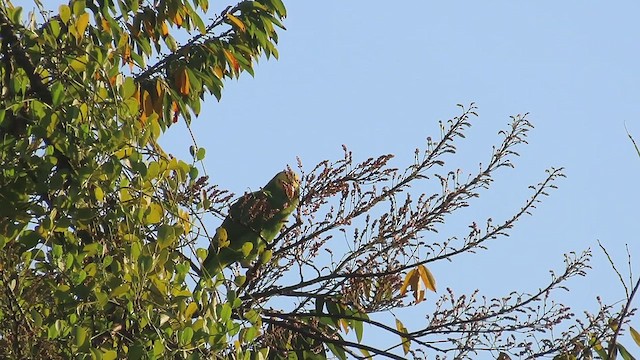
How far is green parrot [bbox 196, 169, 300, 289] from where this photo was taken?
9.48 feet

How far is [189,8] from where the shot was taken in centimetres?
342

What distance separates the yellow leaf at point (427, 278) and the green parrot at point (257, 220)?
14.5 inches

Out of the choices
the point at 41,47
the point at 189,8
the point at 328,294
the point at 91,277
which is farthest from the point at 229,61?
the point at 91,277

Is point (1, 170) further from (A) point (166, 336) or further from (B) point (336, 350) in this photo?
(B) point (336, 350)

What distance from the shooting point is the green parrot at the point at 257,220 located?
9.48 ft

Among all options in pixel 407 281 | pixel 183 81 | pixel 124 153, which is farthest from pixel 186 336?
pixel 183 81

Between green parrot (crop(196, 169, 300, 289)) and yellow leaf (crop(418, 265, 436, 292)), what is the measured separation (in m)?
0.37

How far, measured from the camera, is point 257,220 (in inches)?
131

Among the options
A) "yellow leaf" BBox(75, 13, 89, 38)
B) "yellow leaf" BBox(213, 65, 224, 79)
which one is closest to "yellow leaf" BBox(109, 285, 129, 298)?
"yellow leaf" BBox(75, 13, 89, 38)

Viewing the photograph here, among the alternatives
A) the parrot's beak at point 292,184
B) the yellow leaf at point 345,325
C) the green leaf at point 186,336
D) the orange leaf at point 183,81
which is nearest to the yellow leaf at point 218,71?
the orange leaf at point 183,81

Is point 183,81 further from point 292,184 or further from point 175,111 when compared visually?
point 292,184

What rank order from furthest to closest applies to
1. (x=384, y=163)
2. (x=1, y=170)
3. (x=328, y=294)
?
1. (x=328, y=294)
2. (x=384, y=163)
3. (x=1, y=170)

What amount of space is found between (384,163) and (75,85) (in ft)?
2.64

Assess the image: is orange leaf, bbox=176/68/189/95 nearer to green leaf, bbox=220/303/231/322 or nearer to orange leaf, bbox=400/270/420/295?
orange leaf, bbox=400/270/420/295
